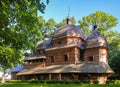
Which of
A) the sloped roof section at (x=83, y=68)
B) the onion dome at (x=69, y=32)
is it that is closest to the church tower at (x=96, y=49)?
the sloped roof section at (x=83, y=68)

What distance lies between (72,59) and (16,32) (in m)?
20.3

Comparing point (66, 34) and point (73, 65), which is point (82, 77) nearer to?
point (73, 65)

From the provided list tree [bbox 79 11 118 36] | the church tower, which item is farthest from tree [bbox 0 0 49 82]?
tree [bbox 79 11 118 36]

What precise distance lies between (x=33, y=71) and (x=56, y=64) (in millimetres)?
4598

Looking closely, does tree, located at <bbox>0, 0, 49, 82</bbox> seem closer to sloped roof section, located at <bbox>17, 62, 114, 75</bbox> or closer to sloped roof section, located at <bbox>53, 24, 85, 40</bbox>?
sloped roof section, located at <bbox>17, 62, 114, 75</bbox>

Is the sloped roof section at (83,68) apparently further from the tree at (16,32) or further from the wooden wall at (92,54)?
the tree at (16,32)

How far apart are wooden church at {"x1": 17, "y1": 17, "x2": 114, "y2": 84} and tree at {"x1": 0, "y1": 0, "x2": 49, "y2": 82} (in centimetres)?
1573

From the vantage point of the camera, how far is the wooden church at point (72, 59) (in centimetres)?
3666

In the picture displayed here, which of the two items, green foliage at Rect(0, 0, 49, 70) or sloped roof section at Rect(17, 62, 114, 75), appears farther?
sloped roof section at Rect(17, 62, 114, 75)

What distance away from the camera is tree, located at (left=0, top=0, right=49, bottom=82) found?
58.4ft

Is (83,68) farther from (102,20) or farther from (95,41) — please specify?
(102,20)

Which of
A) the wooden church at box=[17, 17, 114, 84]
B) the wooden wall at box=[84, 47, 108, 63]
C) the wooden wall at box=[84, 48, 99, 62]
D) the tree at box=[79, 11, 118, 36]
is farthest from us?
the tree at box=[79, 11, 118, 36]

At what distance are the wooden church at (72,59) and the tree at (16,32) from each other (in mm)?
15731

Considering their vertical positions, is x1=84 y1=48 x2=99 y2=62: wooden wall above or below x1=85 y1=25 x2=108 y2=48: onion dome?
below
